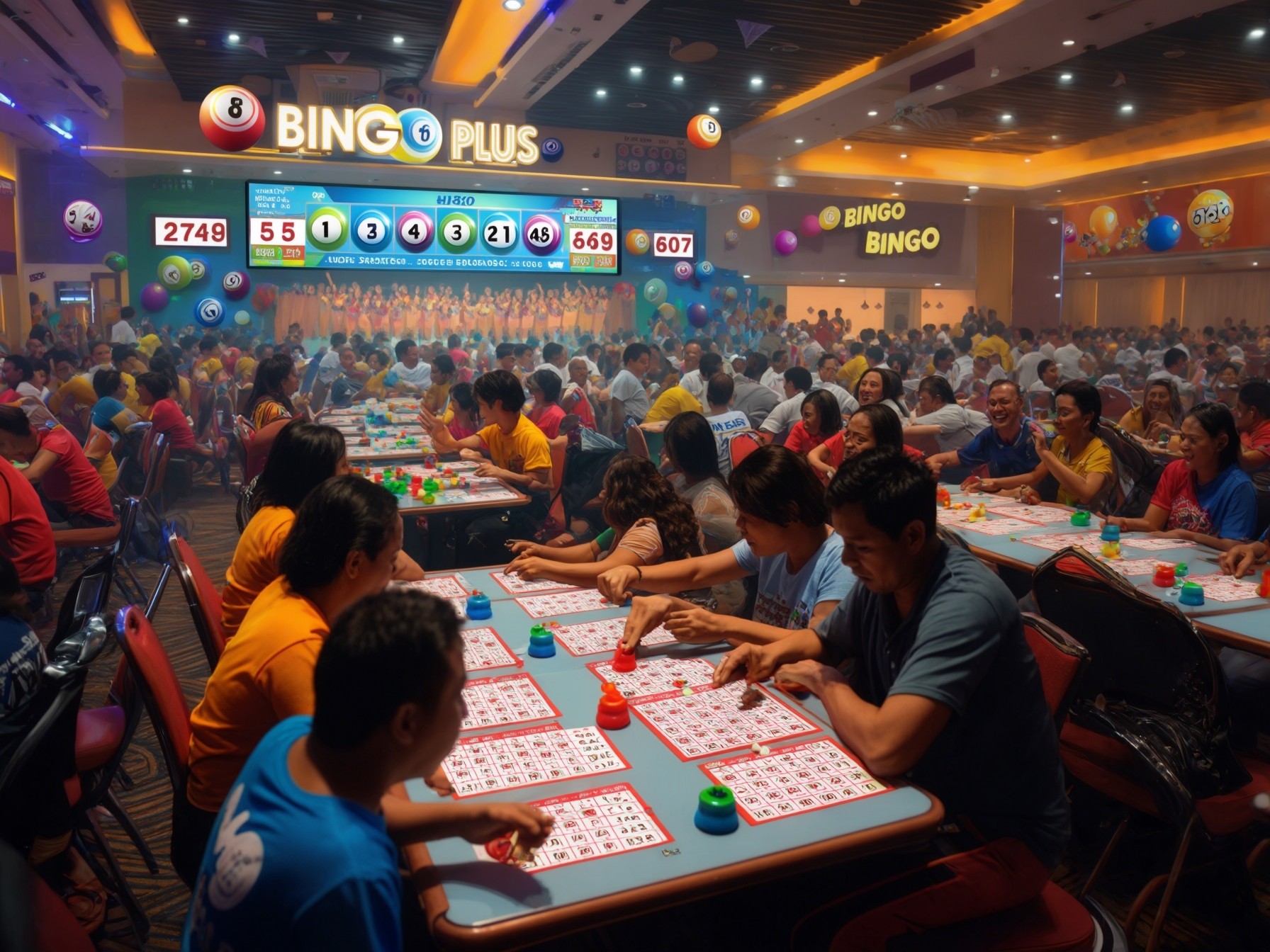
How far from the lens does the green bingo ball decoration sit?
9.45 meters

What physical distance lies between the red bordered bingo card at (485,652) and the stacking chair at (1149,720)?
1.24m

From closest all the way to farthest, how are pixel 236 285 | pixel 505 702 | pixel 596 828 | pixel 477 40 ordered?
pixel 596 828 → pixel 505 702 → pixel 477 40 → pixel 236 285

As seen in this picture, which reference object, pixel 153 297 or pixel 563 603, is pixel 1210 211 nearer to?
pixel 563 603

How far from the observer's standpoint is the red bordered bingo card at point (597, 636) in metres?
2.17

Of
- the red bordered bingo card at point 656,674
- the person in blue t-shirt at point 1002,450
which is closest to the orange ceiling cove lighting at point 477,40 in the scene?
the person in blue t-shirt at point 1002,450

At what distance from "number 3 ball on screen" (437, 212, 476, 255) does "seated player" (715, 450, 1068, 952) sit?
9.08m

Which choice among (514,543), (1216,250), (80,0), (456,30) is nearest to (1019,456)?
(514,543)

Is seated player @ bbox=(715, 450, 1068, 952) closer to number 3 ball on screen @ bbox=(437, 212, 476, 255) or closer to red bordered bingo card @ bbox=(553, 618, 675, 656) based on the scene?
red bordered bingo card @ bbox=(553, 618, 675, 656)

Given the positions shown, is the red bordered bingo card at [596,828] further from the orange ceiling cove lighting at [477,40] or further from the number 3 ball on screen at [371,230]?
the number 3 ball on screen at [371,230]

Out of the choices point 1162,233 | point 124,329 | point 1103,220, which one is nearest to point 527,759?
point 124,329

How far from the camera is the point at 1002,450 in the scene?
4691 mm

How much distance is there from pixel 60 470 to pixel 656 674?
355 cm

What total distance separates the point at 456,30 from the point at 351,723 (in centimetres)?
871

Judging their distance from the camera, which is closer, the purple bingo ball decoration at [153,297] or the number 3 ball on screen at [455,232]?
the number 3 ball on screen at [455,232]
